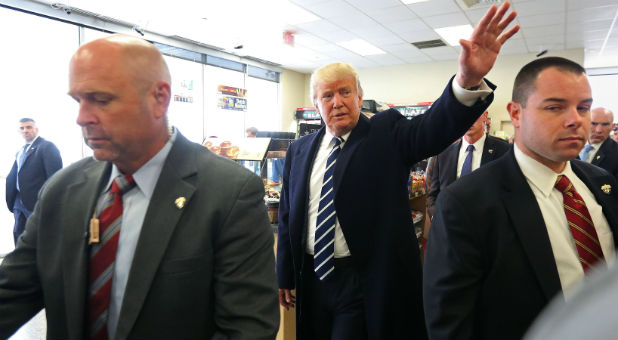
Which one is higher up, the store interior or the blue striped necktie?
the store interior

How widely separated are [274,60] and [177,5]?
13.8 ft

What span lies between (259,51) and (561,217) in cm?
857

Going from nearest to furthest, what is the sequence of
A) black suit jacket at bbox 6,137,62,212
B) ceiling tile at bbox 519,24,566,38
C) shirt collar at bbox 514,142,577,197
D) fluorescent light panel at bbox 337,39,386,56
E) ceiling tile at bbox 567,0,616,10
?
shirt collar at bbox 514,142,577,197 < black suit jacket at bbox 6,137,62,212 < ceiling tile at bbox 567,0,616,10 < ceiling tile at bbox 519,24,566,38 < fluorescent light panel at bbox 337,39,386,56

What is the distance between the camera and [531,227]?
1178mm

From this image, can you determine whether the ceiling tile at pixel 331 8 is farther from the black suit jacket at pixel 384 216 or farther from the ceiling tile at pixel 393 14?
the black suit jacket at pixel 384 216

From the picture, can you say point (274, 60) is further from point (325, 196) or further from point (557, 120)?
point (557, 120)

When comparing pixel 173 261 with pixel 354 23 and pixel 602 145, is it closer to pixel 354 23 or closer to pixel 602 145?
pixel 602 145

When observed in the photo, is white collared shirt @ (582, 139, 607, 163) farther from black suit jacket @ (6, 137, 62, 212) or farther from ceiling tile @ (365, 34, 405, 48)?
black suit jacket @ (6, 137, 62, 212)

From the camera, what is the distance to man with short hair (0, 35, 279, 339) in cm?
102

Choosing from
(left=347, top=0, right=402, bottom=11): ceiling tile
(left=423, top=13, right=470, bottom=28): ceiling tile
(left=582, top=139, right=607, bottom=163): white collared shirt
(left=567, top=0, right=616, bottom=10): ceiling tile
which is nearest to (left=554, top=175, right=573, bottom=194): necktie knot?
(left=582, top=139, right=607, bottom=163): white collared shirt

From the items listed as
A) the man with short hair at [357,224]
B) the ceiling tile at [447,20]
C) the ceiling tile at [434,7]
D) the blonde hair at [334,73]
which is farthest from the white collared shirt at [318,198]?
the ceiling tile at [447,20]

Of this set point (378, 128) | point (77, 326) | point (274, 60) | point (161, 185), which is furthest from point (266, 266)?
point (274, 60)

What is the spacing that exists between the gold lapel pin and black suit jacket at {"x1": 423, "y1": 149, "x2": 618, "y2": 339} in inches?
33.1

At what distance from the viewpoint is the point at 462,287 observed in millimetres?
1214
